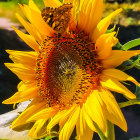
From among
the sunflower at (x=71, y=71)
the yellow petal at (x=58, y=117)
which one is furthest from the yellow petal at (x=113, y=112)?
the yellow petal at (x=58, y=117)

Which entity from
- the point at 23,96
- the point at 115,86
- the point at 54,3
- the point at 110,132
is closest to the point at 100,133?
the point at 110,132

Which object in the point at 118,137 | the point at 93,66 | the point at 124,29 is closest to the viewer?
the point at 93,66

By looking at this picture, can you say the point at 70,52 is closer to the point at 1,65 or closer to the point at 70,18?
the point at 70,18

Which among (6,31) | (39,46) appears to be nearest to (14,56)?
(39,46)

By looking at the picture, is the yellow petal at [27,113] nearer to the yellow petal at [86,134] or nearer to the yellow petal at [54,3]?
the yellow petal at [86,134]

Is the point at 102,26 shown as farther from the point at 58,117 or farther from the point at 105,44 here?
the point at 58,117

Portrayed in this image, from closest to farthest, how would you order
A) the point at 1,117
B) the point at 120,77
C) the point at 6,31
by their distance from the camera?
the point at 120,77 → the point at 1,117 → the point at 6,31

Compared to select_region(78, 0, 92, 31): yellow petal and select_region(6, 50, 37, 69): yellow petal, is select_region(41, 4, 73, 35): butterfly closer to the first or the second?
select_region(78, 0, 92, 31): yellow petal
